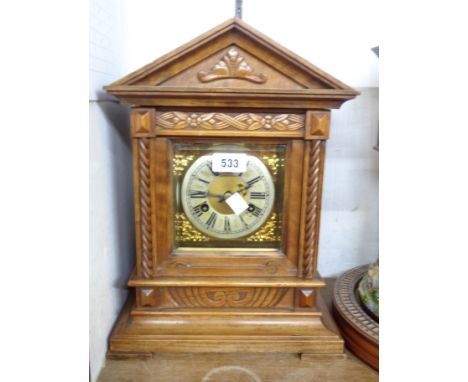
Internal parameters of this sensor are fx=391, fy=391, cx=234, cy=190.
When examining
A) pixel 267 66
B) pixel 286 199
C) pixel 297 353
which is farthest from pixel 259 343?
pixel 267 66

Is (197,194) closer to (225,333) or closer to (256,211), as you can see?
(256,211)

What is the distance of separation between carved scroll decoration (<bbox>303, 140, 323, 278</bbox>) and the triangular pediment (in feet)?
0.43

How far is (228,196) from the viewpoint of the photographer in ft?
3.06

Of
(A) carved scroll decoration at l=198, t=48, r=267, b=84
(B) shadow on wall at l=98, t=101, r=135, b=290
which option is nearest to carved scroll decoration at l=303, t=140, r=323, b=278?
(A) carved scroll decoration at l=198, t=48, r=267, b=84

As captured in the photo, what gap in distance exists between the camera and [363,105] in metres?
1.24

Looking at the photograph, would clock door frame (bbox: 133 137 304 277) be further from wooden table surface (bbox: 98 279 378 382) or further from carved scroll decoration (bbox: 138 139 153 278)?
wooden table surface (bbox: 98 279 378 382)

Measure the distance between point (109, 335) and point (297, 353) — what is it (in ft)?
1.47

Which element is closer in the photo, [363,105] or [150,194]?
[150,194]

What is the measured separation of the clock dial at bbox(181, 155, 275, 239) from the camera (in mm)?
921

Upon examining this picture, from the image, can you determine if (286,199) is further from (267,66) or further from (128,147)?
(128,147)

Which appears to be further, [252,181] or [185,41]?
[185,41]

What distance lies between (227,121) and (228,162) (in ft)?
0.31

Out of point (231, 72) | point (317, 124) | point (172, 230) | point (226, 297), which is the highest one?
point (231, 72)

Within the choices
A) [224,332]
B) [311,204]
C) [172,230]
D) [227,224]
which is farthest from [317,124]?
[224,332]
